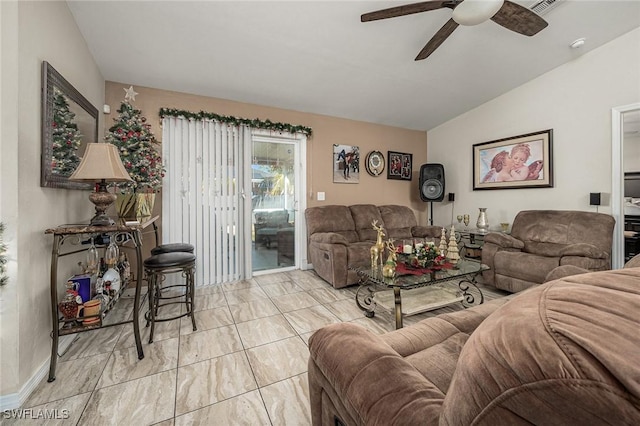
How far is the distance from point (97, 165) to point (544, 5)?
4.11 metres

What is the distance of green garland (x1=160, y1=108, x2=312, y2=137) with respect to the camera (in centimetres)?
311

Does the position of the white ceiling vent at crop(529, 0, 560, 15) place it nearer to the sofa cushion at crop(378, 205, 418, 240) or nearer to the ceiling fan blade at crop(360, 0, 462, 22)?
the ceiling fan blade at crop(360, 0, 462, 22)

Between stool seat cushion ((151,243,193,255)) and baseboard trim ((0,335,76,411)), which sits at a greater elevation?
stool seat cushion ((151,243,193,255))

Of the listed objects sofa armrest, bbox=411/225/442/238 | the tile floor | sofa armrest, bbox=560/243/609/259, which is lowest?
the tile floor

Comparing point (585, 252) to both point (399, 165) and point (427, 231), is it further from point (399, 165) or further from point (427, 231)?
point (399, 165)

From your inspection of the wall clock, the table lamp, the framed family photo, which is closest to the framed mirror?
the table lamp

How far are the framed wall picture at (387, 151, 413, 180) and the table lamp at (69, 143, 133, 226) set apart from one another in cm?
416

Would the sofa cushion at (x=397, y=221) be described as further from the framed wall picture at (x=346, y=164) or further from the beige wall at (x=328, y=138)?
the framed wall picture at (x=346, y=164)

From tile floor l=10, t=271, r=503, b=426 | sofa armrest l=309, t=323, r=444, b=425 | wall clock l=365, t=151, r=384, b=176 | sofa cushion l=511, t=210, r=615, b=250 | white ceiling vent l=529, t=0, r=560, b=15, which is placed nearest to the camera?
sofa armrest l=309, t=323, r=444, b=425

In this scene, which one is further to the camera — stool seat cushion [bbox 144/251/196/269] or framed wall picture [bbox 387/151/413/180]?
framed wall picture [bbox 387/151/413/180]

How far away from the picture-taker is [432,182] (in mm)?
4672

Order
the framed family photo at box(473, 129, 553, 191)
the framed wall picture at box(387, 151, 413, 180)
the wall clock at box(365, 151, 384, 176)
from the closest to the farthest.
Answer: the framed family photo at box(473, 129, 553, 191) → the wall clock at box(365, 151, 384, 176) → the framed wall picture at box(387, 151, 413, 180)

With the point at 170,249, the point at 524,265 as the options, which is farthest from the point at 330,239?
the point at 524,265

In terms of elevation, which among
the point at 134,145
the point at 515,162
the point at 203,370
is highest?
the point at 515,162
